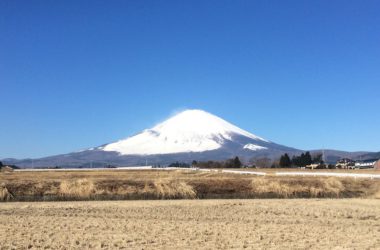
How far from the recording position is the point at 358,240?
16.7 metres

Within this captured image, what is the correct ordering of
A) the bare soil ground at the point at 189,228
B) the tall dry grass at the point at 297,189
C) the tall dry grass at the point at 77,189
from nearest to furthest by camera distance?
the bare soil ground at the point at 189,228 < the tall dry grass at the point at 77,189 < the tall dry grass at the point at 297,189

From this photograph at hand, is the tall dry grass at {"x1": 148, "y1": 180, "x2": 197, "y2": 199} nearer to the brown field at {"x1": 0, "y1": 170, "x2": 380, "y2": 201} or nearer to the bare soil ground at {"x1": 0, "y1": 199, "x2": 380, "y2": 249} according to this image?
the brown field at {"x1": 0, "y1": 170, "x2": 380, "y2": 201}

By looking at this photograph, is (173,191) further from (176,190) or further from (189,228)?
(189,228)

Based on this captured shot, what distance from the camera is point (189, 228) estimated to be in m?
Answer: 19.6

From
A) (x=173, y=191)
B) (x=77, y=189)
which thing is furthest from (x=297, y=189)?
(x=77, y=189)

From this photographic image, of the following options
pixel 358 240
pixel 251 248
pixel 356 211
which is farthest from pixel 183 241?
pixel 356 211

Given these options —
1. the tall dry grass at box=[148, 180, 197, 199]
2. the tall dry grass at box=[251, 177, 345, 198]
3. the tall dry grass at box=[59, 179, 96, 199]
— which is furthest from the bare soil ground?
the tall dry grass at box=[251, 177, 345, 198]

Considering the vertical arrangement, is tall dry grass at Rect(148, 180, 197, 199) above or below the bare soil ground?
above

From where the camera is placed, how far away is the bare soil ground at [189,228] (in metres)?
16.0

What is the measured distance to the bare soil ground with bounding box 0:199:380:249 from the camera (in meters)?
16.0

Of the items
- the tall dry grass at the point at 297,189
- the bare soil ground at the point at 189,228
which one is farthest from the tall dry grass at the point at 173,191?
the bare soil ground at the point at 189,228

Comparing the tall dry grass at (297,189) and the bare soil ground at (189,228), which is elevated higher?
the tall dry grass at (297,189)

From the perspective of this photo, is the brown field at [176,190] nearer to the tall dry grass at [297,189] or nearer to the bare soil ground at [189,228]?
the tall dry grass at [297,189]

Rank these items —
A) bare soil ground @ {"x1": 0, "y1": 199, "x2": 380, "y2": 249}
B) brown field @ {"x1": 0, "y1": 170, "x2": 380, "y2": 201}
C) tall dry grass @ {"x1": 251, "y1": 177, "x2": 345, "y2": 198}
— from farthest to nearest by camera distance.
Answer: tall dry grass @ {"x1": 251, "y1": 177, "x2": 345, "y2": 198}
brown field @ {"x1": 0, "y1": 170, "x2": 380, "y2": 201}
bare soil ground @ {"x1": 0, "y1": 199, "x2": 380, "y2": 249}
